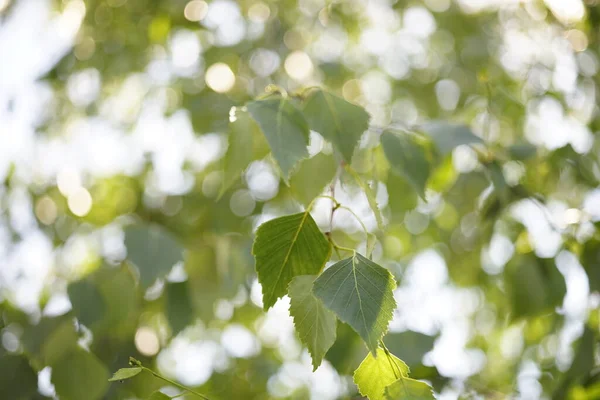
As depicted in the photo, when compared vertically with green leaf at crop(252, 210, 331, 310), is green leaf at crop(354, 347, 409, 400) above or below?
below

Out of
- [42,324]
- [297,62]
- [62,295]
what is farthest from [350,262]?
[297,62]

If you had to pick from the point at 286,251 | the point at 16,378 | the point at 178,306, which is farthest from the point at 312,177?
the point at 16,378

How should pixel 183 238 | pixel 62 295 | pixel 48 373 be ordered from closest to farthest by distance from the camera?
pixel 48 373 → pixel 62 295 → pixel 183 238

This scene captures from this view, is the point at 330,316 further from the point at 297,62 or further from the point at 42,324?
the point at 297,62

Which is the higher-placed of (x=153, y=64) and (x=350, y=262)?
(x=350, y=262)

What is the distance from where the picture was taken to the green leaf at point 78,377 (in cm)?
78

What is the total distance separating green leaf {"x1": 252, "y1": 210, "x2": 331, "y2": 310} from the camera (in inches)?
20.0

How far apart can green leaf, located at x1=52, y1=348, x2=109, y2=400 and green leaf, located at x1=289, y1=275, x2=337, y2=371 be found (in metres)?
0.43

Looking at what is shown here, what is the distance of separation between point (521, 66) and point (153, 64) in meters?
0.98

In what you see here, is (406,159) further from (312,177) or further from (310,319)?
(310,319)

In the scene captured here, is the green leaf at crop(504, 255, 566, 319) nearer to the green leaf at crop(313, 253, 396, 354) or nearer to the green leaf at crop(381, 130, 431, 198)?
the green leaf at crop(381, 130, 431, 198)

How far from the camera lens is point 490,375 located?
1607 mm

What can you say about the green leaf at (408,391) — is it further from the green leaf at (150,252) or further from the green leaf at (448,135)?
the green leaf at (150,252)

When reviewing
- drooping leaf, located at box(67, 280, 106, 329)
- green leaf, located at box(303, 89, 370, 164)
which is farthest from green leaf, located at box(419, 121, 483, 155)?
drooping leaf, located at box(67, 280, 106, 329)
